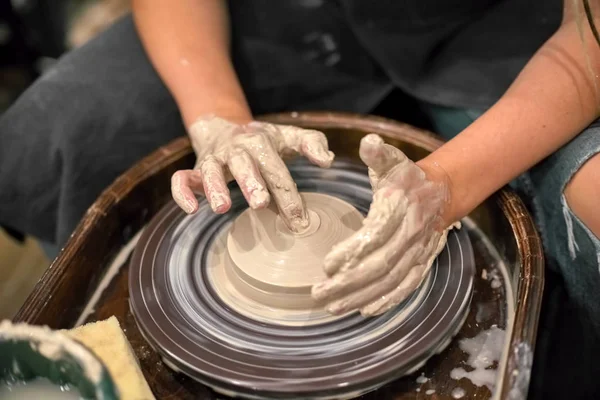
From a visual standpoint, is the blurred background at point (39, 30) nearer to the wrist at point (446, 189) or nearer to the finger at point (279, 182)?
the finger at point (279, 182)

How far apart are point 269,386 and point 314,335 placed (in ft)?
0.40

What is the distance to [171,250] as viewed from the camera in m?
1.12

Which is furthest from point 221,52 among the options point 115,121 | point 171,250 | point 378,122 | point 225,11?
point 171,250

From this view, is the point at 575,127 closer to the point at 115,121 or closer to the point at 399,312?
the point at 399,312

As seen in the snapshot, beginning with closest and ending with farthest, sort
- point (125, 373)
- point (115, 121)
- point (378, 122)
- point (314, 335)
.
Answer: point (125, 373) → point (314, 335) → point (378, 122) → point (115, 121)

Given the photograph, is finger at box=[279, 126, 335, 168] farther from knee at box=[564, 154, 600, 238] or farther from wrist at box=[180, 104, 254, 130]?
knee at box=[564, 154, 600, 238]

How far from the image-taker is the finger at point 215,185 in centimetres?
100

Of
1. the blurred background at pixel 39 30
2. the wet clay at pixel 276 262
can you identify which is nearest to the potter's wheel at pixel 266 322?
the wet clay at pixel 276 262

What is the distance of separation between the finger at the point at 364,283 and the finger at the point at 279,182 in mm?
181

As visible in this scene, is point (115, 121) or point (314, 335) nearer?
point (314, 335)

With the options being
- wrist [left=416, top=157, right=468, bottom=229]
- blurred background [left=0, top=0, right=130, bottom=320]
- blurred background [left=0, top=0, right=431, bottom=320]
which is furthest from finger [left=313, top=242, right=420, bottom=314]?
blurred background [left=0, top=0, right=130, bottom=320]

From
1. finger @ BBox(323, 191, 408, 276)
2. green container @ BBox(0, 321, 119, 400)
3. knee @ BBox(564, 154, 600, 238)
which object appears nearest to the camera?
green container @ BBox(0, 321, 119, 400)

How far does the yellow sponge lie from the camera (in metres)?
0.76

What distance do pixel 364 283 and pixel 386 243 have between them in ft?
0.21
